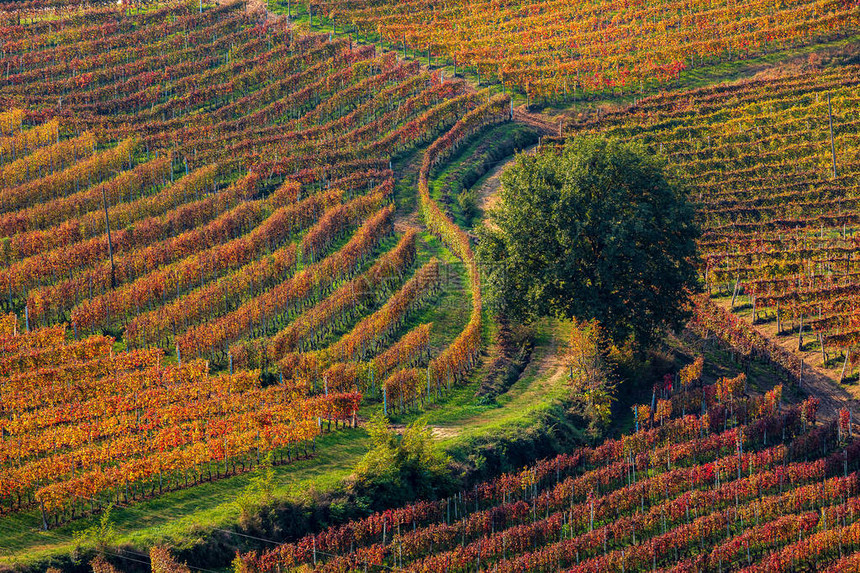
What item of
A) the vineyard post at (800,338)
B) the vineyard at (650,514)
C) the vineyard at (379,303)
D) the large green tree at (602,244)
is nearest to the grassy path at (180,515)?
the vineyard at (379,303)

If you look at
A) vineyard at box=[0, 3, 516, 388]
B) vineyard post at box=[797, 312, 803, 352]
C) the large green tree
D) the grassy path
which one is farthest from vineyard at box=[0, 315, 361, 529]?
vineyard post at box=[797, 312, 803, 352]

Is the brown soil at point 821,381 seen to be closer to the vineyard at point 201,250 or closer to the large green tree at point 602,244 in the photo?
the large green tree at point 602,244

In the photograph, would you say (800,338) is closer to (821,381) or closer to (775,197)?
(821,381)

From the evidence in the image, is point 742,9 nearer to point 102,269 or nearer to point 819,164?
point 819,164

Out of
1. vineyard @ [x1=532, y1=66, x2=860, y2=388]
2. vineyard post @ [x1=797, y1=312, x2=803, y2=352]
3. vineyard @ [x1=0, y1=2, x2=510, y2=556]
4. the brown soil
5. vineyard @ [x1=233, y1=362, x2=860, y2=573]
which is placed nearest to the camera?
vineyard @ [x1=233, y1=362, x2=860, y2=573]

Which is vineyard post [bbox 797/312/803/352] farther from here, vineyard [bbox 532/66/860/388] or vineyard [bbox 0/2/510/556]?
vineyard [bbox 0/2/510/556]

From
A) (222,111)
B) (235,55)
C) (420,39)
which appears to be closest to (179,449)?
(222,111)
